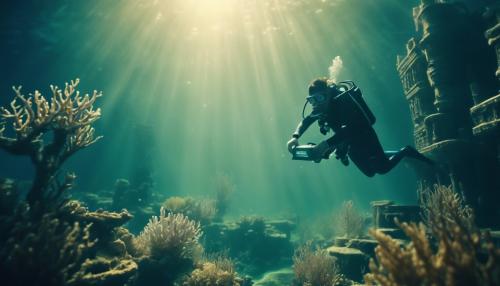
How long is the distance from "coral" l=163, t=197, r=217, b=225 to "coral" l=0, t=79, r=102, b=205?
31.3 ft

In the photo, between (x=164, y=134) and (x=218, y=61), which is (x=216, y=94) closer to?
(x=218, y=61)

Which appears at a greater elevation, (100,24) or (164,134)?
(164,134)

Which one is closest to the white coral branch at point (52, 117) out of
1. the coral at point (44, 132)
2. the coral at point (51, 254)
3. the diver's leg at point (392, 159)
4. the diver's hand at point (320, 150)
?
the coral at point (44, 132)

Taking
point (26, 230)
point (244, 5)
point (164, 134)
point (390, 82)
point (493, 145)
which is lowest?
point (26, 230)

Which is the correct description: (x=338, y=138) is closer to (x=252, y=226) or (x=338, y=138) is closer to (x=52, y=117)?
(x=52, y=117)

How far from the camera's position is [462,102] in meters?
10.4

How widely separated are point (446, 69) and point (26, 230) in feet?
40.7

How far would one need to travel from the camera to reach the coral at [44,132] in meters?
5.01

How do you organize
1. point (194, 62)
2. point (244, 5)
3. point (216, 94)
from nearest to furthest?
point (244, 5)
point (194, 62)
point (216, 94)

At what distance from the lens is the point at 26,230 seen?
4.09 metres

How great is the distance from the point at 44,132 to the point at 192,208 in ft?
35.7

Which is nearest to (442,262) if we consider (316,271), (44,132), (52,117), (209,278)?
(209,278)

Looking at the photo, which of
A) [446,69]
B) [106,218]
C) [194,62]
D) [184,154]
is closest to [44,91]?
[194,62]

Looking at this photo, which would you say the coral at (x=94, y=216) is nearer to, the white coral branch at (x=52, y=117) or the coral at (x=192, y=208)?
the white coral branch at (x=52, y=117)
